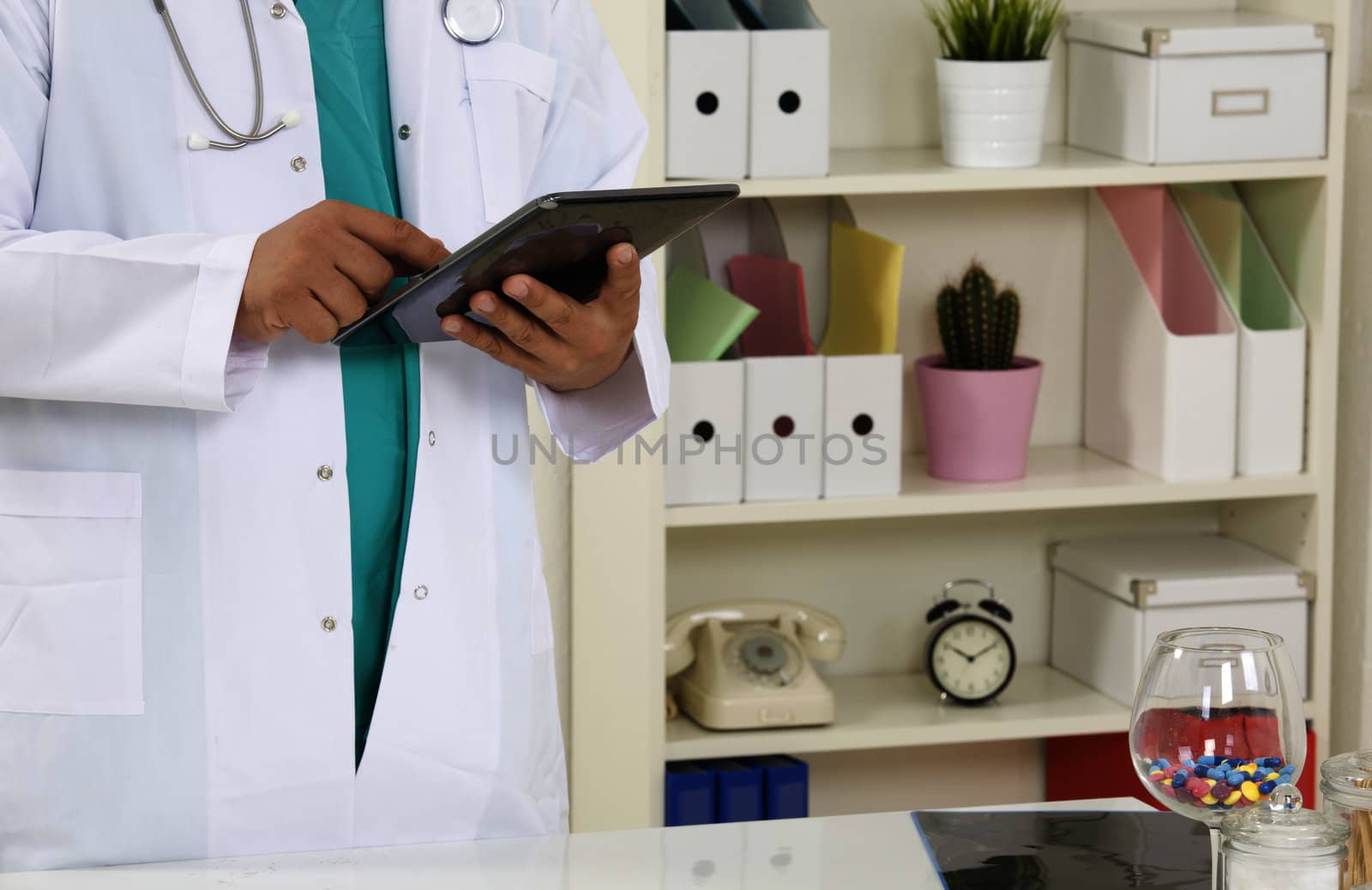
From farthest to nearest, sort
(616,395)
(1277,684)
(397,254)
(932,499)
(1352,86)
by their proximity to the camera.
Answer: (1352,86) < (932,499) < (616,395) < (397,254) < (1277,684)

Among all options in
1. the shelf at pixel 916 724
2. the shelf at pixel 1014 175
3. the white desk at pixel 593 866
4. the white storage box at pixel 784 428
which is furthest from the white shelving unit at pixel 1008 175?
the white desk at pixel 593 866

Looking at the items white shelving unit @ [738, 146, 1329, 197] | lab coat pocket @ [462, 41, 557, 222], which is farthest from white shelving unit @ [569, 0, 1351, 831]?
lab coat pocket @ [462, 41, 557, 222]

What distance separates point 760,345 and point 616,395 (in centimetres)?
90

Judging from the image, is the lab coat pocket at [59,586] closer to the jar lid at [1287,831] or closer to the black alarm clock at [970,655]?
the jar lid at [1287,831]

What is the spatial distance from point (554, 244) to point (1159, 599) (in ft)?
4.30

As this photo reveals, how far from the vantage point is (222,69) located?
3.44 ft

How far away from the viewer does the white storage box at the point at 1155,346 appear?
1.99 m

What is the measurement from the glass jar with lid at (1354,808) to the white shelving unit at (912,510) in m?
1.13

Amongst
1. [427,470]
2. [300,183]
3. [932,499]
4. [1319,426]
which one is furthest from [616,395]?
[1319,426]

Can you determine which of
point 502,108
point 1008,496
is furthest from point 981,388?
point 502,108

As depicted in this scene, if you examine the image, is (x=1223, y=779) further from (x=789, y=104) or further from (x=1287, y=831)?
(x=789, y=104)

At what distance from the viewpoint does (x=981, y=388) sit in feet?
6.59

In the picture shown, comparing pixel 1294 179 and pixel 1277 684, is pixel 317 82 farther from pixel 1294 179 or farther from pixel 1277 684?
pixel 1294 179

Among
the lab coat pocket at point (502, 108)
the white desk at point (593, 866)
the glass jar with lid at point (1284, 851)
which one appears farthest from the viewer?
the lab coat pocket at point (502, 108)
